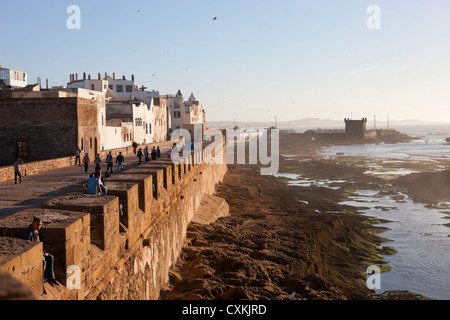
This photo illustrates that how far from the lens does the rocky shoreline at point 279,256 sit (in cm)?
1154

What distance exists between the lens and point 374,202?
34.5 m

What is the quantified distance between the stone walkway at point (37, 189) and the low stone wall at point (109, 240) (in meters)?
2.37

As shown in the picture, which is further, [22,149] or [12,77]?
[12,77]

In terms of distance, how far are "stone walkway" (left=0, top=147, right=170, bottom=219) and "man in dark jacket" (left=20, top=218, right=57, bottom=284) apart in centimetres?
376

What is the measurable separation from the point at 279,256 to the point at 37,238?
37.3 feet

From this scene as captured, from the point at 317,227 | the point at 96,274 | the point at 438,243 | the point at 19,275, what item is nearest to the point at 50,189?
the point at 96,274

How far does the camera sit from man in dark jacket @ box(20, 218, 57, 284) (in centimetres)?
→ 474

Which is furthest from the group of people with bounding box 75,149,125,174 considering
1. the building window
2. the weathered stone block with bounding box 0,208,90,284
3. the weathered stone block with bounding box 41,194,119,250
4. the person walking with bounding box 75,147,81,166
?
the weathered stone block with bounding box 0,208,90,284

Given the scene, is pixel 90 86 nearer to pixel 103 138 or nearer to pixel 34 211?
pixel 103 138

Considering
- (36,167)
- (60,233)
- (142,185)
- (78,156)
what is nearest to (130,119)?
(78,156)

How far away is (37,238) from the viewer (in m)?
4.84

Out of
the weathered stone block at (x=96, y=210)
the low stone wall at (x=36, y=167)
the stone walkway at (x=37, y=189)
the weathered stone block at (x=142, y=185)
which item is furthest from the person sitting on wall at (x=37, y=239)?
the low stone wall at (x=36, y=167)

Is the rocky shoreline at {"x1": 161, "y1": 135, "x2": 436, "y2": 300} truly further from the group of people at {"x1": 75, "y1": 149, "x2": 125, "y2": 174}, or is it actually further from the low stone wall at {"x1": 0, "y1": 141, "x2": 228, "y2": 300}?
the group of people at {"x1": 75, "y1": 149, "x2": 125, "y2": 174}

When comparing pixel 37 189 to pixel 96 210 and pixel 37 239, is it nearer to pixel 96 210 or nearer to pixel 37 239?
pixel 96 210
